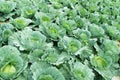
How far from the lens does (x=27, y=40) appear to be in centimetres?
202

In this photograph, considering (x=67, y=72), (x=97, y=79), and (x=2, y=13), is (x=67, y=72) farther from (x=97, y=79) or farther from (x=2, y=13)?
(x=2, y=13)

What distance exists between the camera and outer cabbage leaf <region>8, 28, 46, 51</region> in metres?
2.01

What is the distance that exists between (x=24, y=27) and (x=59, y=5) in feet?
2.90

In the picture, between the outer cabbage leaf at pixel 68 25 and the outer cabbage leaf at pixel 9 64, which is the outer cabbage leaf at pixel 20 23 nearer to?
the outer cabbage leaf at pixel 68 25

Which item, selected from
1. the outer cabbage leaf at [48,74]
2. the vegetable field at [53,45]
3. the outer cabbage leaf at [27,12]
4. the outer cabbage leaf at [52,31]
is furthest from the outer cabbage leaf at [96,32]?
the outer cabbage leaf at [48,74]

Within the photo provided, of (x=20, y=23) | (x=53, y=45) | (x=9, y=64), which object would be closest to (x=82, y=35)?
(x=53, y=45)

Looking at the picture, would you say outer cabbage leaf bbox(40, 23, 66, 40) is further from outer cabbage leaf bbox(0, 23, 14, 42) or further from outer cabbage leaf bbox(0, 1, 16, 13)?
outer cabbage leaf bbox(0, 1, 16, 13)

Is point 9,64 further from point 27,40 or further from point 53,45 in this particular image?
point 53,45

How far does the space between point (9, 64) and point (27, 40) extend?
0.34 metres

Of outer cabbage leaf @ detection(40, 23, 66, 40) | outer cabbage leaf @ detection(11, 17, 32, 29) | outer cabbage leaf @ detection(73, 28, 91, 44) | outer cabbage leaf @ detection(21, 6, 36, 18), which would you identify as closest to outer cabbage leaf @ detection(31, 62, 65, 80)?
outer cabbage leaf @ detection(40, 23, 66, 40)

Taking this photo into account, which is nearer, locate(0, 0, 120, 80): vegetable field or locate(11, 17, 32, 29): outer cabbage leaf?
locate(0, 0, 120, 80): vegetable field

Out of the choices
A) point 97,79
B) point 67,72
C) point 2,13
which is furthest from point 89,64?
point 2,13

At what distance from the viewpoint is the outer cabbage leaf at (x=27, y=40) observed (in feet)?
6.61

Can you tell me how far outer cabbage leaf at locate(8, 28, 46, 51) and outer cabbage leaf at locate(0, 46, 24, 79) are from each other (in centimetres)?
21
